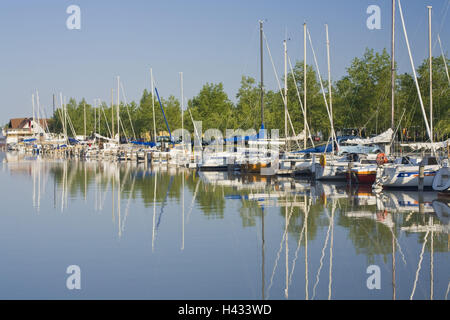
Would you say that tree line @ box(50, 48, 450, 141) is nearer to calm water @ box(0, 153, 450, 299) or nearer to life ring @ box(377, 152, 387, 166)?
life ring @ box(377, 152, 387, 166)

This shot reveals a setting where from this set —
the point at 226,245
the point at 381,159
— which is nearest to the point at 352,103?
the point at 381,159

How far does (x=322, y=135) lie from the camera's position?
3282 inches

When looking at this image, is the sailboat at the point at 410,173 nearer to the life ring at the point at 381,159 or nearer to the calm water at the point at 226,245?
the calm water at the point at 226,245

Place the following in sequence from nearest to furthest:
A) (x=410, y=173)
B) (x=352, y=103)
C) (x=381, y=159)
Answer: (x=410, y=173) < (x=381, y=159) < (x=352, y=103)

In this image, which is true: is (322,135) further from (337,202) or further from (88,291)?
(88,291)

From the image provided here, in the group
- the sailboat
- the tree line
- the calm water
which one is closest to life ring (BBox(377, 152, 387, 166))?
the sailboat

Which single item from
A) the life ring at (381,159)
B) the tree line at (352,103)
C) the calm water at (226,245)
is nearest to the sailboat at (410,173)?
the calm water at (226,245)

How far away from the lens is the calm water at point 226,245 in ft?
40.8

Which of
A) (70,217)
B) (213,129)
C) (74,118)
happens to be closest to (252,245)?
(70,217)

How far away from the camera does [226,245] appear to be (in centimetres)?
1705

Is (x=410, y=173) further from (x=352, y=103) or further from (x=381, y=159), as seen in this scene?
(x=352, y=103)

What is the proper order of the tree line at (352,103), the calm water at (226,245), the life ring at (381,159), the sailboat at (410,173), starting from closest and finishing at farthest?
the calm water at (226,245) < the sailboat at (410,173) < the life ring at (381,159) < the tree line at (352,103)

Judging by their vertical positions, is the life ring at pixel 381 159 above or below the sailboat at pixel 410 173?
above

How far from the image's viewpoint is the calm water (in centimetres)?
1242
